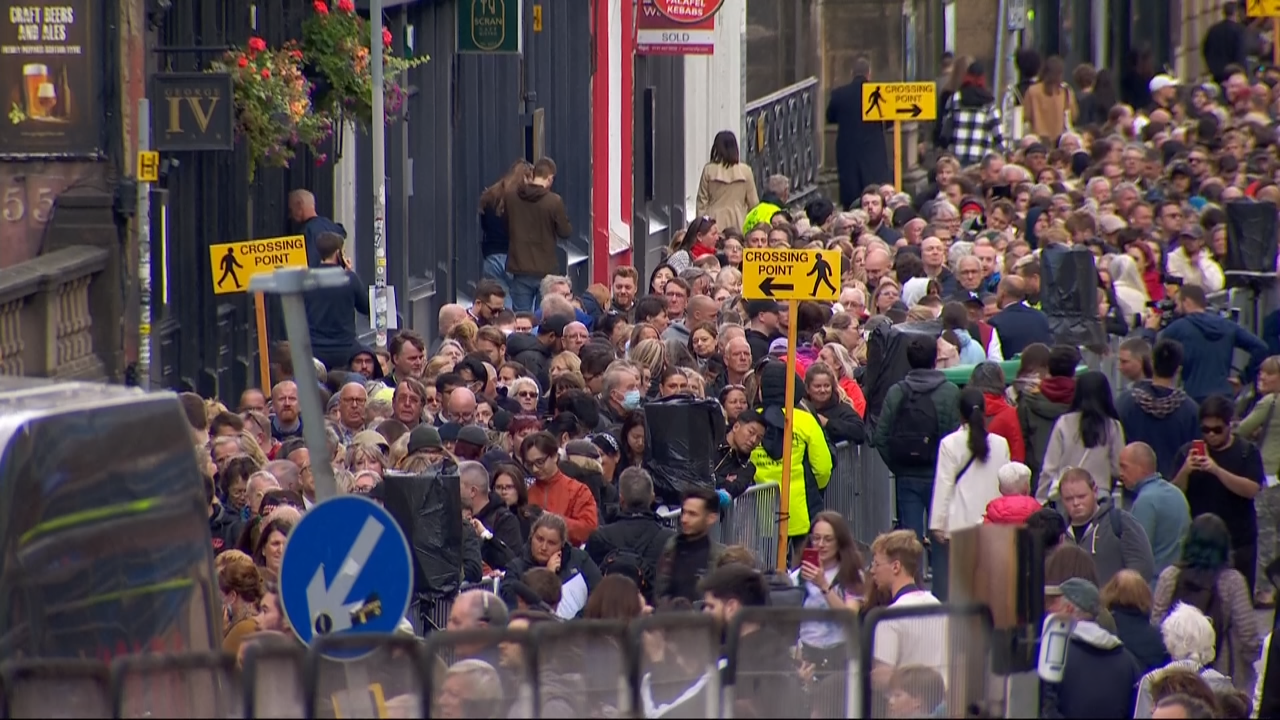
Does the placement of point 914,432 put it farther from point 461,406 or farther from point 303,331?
point 303,331

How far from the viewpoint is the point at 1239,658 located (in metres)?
12.9

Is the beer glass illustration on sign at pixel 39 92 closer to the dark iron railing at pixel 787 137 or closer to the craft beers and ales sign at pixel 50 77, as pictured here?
the craft beers and ales sign at pixel 50 77

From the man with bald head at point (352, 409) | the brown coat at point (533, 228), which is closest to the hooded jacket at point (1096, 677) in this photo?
the man with bald head at point (352, 409)

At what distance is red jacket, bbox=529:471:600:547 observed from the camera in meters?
13.4

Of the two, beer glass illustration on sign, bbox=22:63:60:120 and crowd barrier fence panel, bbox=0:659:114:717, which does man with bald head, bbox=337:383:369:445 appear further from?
crowd barrier fence panel, bbox=0:659:114:717

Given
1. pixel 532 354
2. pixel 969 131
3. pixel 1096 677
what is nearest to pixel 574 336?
pixel 532 354

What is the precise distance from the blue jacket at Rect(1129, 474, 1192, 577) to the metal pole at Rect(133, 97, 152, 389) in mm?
6095

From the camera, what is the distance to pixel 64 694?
610 cm

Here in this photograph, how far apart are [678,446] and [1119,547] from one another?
2.36 metres

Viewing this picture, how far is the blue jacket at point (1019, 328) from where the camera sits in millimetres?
18625

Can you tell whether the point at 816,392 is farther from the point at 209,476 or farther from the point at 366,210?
the point at 366,210

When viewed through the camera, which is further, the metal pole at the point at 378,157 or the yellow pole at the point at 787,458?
the metal pole at the point at 378,157

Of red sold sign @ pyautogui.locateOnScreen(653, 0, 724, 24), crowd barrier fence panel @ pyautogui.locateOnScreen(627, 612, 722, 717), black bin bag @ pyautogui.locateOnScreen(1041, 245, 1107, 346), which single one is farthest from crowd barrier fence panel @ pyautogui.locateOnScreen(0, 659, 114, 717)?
red sold sign @ pyautogui.locateOnScreen(653, 0, 724, 24)

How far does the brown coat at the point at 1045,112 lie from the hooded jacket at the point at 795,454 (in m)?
20.4
